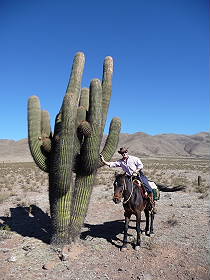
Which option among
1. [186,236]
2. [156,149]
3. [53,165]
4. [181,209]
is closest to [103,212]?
[181,209]

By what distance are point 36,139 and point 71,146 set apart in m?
1.16

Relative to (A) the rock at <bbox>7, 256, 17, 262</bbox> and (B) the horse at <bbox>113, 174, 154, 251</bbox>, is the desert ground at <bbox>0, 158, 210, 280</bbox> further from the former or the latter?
(B) the horse at <bbox>113, 174, 154, 251</bbox>

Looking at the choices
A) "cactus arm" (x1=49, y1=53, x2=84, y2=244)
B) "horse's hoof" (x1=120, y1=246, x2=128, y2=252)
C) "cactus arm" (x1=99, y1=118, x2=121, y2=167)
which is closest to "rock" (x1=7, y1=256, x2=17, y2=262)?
"cactus arm" (x1=49, y1=53, x2=84, y2=244)

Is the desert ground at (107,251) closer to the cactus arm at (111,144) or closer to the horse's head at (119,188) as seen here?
the horse's head at (119,188)

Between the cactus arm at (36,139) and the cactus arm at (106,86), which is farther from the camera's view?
the cactus arm at (106,86)

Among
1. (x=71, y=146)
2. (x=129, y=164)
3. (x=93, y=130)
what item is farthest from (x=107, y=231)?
(x=93, y=130)

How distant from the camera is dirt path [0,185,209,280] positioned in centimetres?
645

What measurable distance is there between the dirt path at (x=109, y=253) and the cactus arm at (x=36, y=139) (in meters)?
2.29

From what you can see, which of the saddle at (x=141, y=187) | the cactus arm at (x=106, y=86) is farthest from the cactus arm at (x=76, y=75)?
the saddle at (x=141, y=187)

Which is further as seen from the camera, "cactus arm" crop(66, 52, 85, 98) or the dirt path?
"cactus arm" crop(66, 52, 85, 98)

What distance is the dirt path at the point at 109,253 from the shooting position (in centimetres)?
645

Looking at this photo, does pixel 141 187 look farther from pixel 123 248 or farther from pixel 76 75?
pixel 76 75

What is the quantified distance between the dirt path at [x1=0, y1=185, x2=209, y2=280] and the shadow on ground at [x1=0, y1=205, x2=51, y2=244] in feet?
0.10

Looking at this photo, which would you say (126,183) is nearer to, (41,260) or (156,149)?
(41,260)
